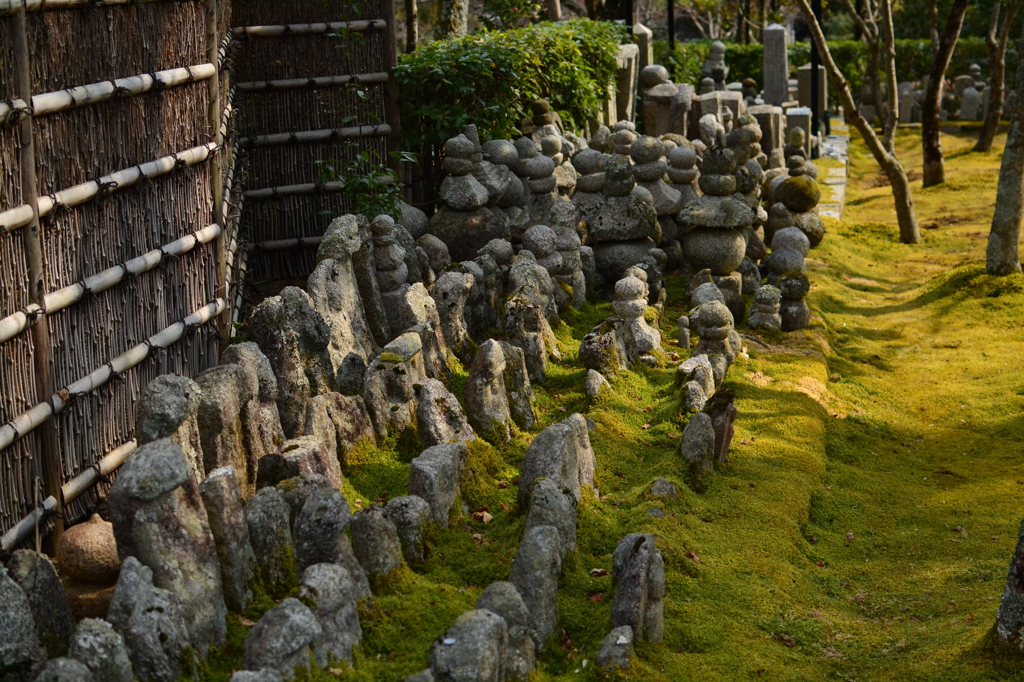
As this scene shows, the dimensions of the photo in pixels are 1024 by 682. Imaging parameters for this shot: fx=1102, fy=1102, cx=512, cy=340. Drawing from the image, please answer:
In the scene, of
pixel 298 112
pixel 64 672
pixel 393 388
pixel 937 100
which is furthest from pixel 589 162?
pixel 937 100

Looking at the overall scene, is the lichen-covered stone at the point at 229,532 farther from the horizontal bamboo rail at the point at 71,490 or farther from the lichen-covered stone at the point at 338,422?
the lichen-covered stone at the point at 338,422

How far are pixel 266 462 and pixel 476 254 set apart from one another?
15.2 ft

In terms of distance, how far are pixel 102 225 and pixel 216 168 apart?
1.62 m

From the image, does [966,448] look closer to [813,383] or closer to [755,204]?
[813,383]

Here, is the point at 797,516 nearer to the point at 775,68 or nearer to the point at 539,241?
the point at 539,241

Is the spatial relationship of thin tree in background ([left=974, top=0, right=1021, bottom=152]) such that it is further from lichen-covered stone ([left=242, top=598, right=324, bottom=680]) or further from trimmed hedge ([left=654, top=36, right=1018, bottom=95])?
lichen-covered stone ([left=242, top=598, right=324, bottom=680])

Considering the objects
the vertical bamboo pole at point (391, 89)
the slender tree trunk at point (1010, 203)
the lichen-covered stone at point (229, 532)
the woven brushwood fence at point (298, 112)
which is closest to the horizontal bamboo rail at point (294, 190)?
the woven brushwood fence at point (298, 112)

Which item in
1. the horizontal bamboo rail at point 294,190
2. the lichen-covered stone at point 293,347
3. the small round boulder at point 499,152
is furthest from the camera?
the small round boulder at point 499,152

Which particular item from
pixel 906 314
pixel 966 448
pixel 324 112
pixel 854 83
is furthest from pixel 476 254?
pixel 854 83

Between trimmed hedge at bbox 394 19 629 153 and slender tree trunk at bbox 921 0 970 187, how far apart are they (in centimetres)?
605

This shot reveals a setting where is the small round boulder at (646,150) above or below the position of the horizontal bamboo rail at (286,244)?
above

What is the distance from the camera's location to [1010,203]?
38.9 ft

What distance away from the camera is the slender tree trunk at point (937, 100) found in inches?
608

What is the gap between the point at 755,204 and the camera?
1132 cm
